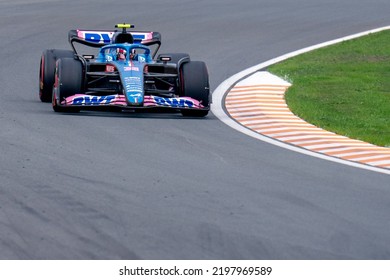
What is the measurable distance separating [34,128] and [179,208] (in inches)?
224

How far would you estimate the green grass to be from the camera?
1839 cm

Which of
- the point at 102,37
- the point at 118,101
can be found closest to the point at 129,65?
the point at 118,101

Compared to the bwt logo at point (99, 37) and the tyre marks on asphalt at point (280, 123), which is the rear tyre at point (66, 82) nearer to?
the bwt logo at point (99, 37)

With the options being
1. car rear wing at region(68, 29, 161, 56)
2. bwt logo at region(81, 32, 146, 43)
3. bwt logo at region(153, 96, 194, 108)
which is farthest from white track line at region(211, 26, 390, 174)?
bwt logo at region(81, 32, 146, 43)

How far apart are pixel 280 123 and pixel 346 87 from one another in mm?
4944

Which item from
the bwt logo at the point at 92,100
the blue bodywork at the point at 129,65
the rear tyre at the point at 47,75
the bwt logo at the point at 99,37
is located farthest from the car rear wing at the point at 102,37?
the bwt logo at the point at 92,100

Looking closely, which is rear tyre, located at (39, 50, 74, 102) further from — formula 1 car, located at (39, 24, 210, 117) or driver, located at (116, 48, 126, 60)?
driver, located at (116, 48, 126, 60)

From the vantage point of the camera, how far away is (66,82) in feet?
60.0

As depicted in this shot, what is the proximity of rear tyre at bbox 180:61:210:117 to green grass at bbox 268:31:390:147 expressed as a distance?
5.19 feet

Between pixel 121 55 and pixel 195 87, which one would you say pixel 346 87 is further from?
pixel 121 55

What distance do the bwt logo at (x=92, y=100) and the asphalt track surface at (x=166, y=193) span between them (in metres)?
0.27

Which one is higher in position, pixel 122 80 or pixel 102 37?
pixel 102 37

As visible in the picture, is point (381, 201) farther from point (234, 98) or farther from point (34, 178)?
point (234, 98)
